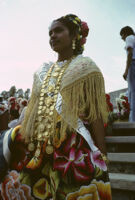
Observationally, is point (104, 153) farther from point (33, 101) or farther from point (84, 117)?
point (33, 101)

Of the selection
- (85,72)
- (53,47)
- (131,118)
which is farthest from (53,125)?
(131,118)

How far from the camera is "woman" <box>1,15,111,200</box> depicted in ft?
4.11

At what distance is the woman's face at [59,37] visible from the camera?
1.62m

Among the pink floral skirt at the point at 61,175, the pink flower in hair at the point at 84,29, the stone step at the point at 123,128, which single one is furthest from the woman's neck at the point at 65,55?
the stone step at the point at 123,128

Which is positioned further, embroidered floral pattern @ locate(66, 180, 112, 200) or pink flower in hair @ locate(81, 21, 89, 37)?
pink flower in hair @ locate(81, 21, 89, 37)

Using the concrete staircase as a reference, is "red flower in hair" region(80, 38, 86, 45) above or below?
above

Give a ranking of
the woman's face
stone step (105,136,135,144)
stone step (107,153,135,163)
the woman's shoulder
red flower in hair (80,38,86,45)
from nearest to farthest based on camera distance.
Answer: the woman's shoulder, the woman's face, red flower in hair (80,38,86,45), stone step (107,153,135,163), stone step (105,136,135,144)

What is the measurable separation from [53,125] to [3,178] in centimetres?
51

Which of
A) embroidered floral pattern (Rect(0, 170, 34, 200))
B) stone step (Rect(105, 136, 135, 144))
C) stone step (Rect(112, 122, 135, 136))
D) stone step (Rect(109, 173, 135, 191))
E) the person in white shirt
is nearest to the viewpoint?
embroidered floral pattern (Rect(0, 170, 34, 200))

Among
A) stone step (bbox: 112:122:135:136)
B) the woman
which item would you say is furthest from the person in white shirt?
the woman

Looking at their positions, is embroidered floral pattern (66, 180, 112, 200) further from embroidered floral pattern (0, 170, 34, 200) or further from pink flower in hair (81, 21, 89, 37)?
pink flower in hair (81, 21, 89, 37)

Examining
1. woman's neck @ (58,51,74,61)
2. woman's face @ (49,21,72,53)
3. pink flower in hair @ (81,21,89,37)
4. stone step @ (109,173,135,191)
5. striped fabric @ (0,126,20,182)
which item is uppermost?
pink flower in hair @ (81,21,89,37)

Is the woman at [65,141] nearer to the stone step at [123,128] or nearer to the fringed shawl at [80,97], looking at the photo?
the fringed shawl at [80,97]

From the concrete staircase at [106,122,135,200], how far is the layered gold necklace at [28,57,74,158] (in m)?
1.38
